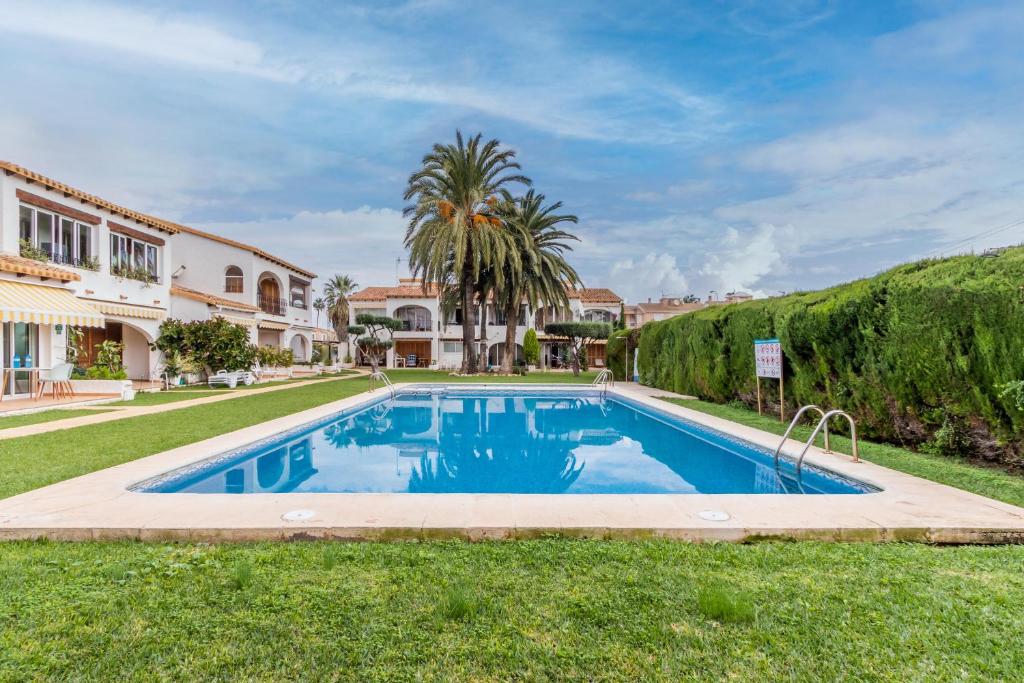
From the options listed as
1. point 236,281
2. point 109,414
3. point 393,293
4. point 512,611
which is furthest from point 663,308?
point 512,611

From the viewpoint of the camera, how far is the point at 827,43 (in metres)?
16.8

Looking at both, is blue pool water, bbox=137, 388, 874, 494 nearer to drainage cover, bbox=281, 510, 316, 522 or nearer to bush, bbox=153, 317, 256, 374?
drainage cover, bbox=281, 510, 316, 522

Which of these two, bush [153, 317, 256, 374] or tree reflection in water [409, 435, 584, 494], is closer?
tree reflection in water [409, 435, 584, 494]

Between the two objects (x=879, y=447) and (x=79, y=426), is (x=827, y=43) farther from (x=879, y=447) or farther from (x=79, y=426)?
(x=79, y=426)

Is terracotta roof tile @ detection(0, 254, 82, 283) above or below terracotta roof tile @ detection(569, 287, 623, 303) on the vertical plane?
below

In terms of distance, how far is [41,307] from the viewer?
1554 cm

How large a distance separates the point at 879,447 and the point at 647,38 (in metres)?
15.5

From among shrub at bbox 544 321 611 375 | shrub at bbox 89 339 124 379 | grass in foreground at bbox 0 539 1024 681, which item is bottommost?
grass in foreground at bbox 0 539 1024 681

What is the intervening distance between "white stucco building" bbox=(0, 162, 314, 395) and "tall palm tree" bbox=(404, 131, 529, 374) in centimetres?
1244

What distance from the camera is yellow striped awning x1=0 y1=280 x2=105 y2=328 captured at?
14.6 m

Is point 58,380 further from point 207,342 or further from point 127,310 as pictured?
point 207,342

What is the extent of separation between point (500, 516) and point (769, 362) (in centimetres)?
1106

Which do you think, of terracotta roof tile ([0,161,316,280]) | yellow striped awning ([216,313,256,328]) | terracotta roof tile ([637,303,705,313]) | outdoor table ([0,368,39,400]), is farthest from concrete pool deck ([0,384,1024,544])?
terracotta roof tile ([637,303,705,313])

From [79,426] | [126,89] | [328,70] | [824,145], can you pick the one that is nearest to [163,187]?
[126,89]
